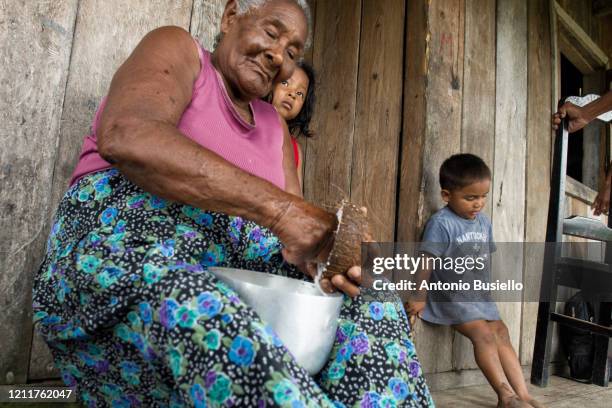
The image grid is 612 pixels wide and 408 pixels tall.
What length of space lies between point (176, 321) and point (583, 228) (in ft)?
8.40

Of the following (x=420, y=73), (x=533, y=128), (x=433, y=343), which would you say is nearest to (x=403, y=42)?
(x=420, y=73)

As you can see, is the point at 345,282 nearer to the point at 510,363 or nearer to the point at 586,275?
the point at 510,363

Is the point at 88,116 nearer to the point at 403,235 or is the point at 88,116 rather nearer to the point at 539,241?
the point at 403,235

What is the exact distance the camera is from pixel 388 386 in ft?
3.31

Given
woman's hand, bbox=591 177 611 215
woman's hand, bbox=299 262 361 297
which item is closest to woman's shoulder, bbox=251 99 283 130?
woman's hand, bbox=299 262 361 297

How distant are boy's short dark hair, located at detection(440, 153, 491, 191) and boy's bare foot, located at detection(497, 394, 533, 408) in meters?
0.98

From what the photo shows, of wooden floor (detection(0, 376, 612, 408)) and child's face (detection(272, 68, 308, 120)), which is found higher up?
child's face (detection(272, 68, 308, 120))

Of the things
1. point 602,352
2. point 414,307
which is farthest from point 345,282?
point 602,352

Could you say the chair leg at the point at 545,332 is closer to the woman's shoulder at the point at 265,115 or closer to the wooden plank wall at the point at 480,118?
the wooden plank wall at the point at 480,118

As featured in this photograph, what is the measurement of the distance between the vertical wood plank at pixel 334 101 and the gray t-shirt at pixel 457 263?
0.63 m

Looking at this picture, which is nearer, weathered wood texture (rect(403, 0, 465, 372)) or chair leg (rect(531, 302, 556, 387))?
weathered wood texture (rect(403, 0, 465, 372))

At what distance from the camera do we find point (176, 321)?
814 millimetres

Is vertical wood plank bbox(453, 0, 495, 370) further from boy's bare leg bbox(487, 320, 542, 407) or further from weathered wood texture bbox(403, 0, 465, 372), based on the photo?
boy's bare leg bbox(487, 320, 542, 407)

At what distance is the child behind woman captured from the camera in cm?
257
